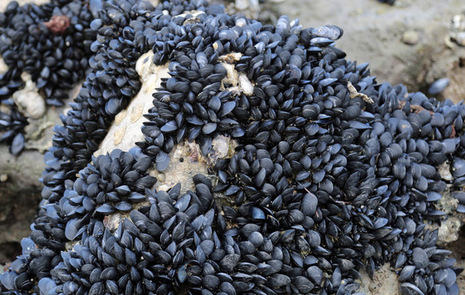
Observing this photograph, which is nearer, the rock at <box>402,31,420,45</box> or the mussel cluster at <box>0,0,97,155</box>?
the mussel cluster at <box>0,0,97,155</box>

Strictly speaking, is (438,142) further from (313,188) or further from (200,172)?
(200,172)

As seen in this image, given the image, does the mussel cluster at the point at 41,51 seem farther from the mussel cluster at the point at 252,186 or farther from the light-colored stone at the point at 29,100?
the mussel cluster at the point at 252,186

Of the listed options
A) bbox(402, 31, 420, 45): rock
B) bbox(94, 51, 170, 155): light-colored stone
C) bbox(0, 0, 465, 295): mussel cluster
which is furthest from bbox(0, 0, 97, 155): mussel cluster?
bbox(402, 31, 420, 45): rock

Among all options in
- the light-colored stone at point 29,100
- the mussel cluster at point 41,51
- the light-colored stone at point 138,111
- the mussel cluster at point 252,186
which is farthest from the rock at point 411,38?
the light-colored stone at point 29,100

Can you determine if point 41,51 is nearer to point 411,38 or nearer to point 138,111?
point 138,111

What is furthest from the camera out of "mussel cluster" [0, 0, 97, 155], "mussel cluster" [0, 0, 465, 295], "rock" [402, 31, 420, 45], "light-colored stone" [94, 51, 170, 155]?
"rock" [402, 31, 420, 45]

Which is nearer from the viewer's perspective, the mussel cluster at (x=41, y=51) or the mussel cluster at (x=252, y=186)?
the mussel cluster at (x=252, y=186)

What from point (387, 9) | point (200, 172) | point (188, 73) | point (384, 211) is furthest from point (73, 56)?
point (387, 9)

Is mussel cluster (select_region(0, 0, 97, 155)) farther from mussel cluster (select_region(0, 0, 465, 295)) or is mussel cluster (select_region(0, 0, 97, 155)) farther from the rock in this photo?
the rock

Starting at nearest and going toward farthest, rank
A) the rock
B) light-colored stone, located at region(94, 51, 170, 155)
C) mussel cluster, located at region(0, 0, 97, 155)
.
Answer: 1. light-colored stone, located at region(94, 51, 170, 155)
2. mussel cluster, located at region(0, 0, 97, 155)
3. the rock
